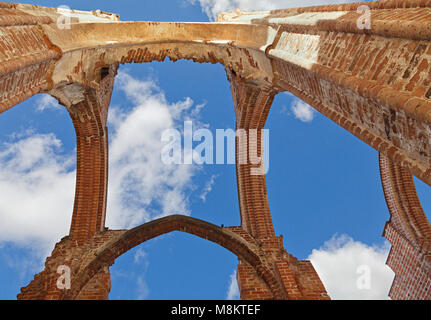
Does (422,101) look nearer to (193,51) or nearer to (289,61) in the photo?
(289,61)

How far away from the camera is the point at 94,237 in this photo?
20.4ft

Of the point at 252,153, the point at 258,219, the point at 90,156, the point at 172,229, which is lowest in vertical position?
the point at 172,229

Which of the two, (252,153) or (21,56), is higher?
(252,153)

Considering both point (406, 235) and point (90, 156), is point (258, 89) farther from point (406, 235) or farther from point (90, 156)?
point (406, 235)

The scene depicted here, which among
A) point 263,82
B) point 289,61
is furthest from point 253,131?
point 289,61

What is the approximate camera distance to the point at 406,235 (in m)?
6.30

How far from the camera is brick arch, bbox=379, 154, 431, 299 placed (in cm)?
583

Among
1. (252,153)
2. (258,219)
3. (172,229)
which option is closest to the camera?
(172,229)

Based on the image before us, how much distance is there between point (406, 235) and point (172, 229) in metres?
4.79

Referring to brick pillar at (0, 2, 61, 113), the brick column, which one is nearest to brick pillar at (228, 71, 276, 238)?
the brick column

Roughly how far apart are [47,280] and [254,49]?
5.19 m

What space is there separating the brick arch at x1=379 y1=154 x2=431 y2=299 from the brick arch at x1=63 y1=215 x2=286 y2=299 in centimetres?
295

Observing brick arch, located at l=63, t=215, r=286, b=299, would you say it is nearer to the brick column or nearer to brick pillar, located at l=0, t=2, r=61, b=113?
the brick column

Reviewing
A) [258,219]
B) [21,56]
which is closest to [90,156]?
[21,56]
